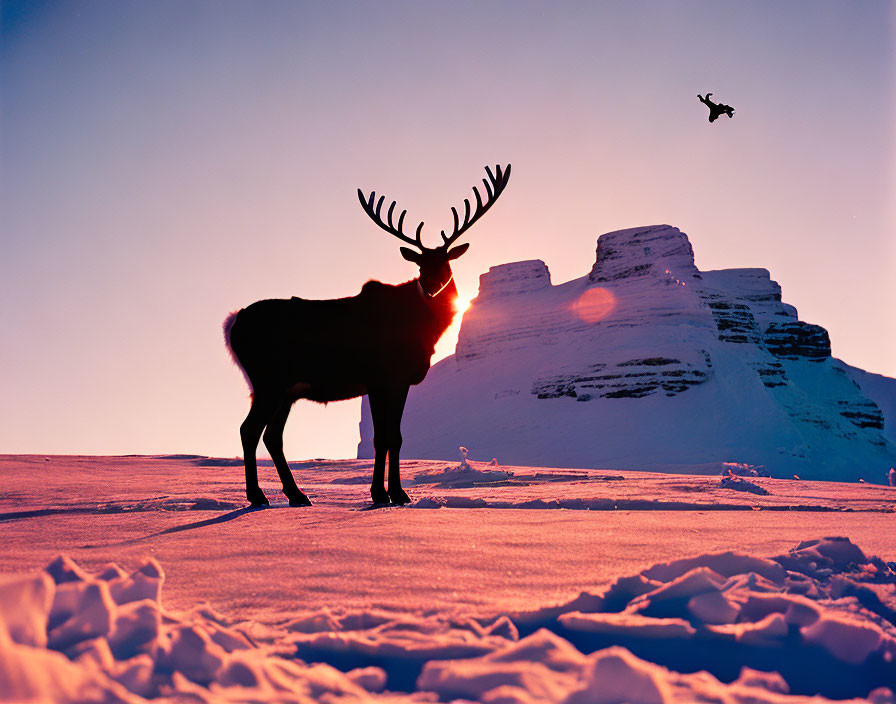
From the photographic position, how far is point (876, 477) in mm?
42938

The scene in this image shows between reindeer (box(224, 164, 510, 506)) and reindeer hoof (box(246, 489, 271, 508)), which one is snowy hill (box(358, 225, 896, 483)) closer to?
reindeer (box(224, 164, 510, 506))

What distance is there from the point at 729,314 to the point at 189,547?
5697 cm

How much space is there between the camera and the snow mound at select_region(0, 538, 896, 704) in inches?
41.9

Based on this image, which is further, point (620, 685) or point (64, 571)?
point (64, 571)

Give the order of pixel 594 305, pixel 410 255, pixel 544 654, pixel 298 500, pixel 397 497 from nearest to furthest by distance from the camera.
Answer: pixel 544 654
pixel 298 500
pixel 397 497
pixel 410 255
pixel 594 305

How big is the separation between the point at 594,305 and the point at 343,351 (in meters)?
51.7

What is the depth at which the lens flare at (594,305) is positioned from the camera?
5428 cm

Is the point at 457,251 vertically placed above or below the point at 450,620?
above

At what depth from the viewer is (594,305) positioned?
5603 centimetres

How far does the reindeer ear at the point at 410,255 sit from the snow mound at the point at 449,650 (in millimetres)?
5004

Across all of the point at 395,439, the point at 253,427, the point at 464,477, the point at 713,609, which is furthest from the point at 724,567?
the point at 464,477

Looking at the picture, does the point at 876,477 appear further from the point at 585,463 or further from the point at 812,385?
the point at 812,385

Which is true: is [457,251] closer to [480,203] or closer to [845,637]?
[480,203]

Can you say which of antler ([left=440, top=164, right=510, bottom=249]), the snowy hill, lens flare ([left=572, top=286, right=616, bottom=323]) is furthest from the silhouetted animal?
lens flare ([left=572, top=286, right=616, bottom=323])
